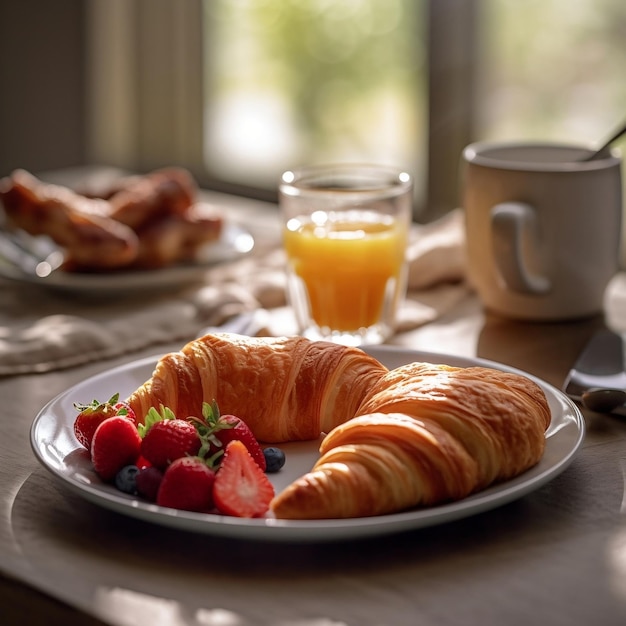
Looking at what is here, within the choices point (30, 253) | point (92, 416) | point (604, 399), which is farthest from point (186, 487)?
point (30, 253)

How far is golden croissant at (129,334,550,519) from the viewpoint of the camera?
61cm

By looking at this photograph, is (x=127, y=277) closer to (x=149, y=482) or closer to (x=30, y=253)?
(x=30, y=253)

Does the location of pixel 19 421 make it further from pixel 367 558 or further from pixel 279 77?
pixel 279 77

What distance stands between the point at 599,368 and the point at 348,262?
320mm

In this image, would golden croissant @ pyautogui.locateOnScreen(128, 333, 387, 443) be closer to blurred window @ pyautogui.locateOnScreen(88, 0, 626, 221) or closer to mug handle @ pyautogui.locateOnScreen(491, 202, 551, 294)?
mug handle @ pyautogui.locateOnScreen(491, 202, 551, 294)

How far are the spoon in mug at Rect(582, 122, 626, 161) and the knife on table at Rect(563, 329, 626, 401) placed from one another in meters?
0.22

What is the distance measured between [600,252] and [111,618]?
30.4 inches

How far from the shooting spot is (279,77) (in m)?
3.14

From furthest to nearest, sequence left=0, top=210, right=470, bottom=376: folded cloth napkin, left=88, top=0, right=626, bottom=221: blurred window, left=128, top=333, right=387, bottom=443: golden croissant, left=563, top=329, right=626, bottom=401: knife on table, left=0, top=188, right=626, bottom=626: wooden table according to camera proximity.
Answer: left=88, top=0, right=626, bottom=221: blurred window, left=0, top=210, right=470, bottom=376: folded cloth napkin, left=563, top=329, right=626, bottom=401: knife on table, left=128, top=333, right=387, bottom=443: golden croissant, left=0, top=188, right=626, bottom=626: wooden table

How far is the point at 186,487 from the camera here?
0.62 m

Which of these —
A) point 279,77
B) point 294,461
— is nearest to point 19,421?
point 294,461

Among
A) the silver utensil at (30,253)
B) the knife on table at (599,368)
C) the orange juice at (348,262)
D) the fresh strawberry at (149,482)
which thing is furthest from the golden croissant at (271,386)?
the silver utensil at (30,253)

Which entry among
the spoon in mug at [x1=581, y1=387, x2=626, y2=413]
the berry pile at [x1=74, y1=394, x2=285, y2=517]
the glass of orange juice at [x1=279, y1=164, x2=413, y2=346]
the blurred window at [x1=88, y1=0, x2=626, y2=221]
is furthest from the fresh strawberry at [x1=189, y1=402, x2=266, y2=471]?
the blurred window at [x1=88, y1=0, x2=626, y2=221]

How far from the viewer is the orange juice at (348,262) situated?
1.12m
